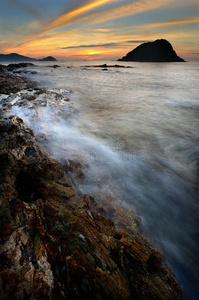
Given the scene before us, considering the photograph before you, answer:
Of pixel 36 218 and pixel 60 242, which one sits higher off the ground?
pixel 36 218

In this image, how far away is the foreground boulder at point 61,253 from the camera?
63.7 inches

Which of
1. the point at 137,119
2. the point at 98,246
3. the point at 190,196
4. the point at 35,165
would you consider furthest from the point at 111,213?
the point at 137,119

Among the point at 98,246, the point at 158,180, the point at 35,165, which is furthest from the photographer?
the point at 158,180

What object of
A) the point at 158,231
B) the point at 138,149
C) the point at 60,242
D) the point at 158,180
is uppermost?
the point at 60,242

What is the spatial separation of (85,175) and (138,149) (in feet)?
10.4

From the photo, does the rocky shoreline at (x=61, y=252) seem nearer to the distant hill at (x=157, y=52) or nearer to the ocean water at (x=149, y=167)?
the ocean water at (x=149, y=167)

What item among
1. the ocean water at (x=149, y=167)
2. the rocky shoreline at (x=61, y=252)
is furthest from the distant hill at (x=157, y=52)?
the rocky shoreline at (x=61, y=252)

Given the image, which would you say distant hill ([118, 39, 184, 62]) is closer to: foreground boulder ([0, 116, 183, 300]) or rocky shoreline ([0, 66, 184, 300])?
rocky shoreline ([0, 66, 184, 300])

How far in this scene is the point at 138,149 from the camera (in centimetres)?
661

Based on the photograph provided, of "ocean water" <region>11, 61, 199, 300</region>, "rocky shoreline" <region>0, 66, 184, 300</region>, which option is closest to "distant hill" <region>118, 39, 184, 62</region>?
"ocean water" <region>11, 61, 199, 300</region>

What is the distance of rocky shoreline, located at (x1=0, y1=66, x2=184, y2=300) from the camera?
1.62 meters

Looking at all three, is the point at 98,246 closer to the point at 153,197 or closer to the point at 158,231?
the point at 158,231

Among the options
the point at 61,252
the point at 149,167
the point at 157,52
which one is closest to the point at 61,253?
the point at 61,252

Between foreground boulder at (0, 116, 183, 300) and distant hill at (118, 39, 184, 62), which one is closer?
foreground boulder at (0, 116, 183, 300)
